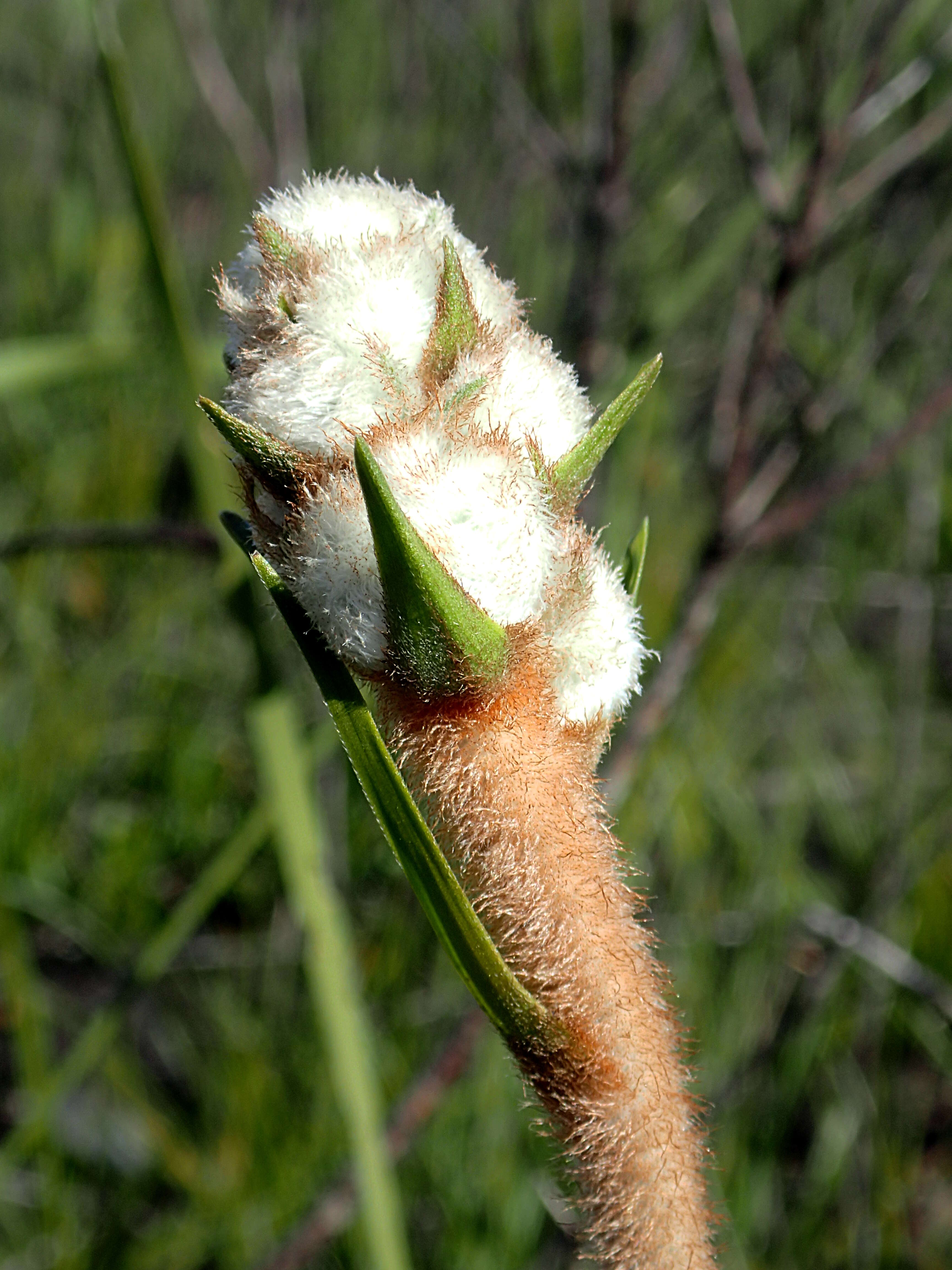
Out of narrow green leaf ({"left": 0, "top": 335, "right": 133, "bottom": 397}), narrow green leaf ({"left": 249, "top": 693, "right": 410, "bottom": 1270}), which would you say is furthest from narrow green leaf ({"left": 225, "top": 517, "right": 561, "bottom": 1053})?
narrow green leaf ({"left": 0, "top": 335, "right": 133, "bottom": 397})

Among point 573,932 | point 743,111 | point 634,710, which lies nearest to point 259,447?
point 573,932

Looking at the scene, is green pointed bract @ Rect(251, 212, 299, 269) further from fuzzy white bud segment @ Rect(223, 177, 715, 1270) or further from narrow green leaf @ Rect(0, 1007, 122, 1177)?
narrow green leaf @ Rect(0, 1007, 122, 1177)

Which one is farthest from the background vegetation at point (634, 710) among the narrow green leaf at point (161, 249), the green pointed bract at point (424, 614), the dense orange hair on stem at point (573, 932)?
the green pointed bract at point (424, 614)

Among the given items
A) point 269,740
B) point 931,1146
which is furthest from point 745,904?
point 269,740

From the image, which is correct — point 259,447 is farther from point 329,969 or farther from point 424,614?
point 329,969

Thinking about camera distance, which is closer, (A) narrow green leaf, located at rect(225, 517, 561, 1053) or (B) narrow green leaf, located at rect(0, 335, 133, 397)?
(A) narrow green leaf, located at rect(225, 517, 561, 1053)

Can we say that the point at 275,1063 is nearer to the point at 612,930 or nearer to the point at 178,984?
the point at 178,984

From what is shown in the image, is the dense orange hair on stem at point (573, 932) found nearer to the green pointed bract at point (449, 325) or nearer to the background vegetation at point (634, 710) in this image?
the green pointed bract at point (449, 325)

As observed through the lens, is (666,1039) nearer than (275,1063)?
Yes
